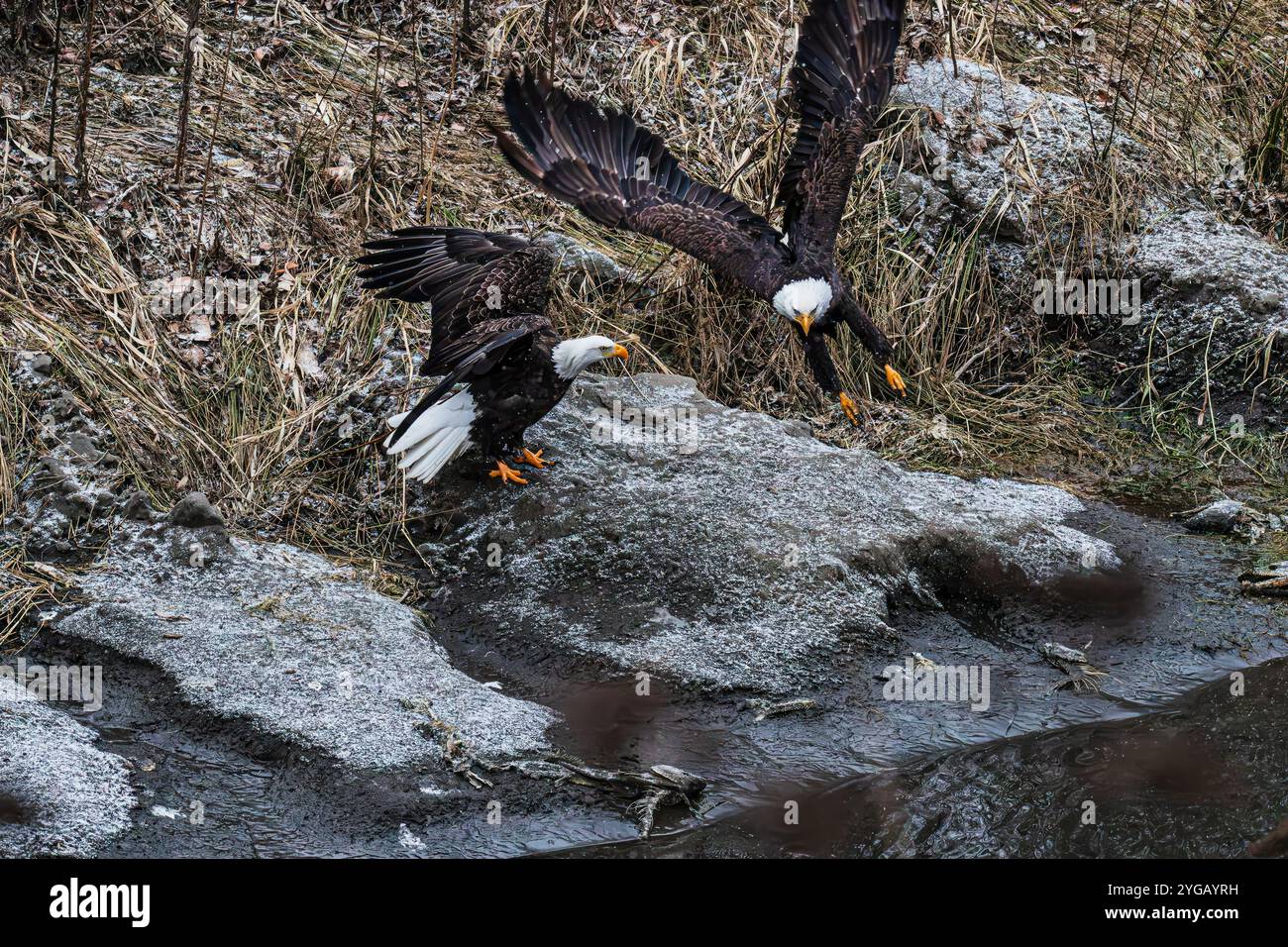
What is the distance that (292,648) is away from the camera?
4340 mm

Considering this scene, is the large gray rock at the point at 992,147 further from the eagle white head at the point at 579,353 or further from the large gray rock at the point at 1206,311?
the eagle white head at the point at 579,353

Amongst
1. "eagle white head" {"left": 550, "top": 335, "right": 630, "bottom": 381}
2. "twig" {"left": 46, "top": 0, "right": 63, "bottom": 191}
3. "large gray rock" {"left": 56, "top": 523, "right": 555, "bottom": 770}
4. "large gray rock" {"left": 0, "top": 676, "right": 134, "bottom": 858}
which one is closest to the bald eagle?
"eagle white head" {"left": 550, "top": 335, "right": 630, "bottom": 381}

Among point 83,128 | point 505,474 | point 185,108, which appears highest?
point 185,108

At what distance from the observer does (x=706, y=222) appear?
5656 mm

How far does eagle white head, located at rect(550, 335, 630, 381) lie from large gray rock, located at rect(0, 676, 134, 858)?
210 centimetres

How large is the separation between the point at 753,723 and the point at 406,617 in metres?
1.30

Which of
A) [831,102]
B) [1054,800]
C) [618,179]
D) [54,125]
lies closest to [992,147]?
[831,102]

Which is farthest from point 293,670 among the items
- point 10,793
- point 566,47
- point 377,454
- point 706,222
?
point 566,47

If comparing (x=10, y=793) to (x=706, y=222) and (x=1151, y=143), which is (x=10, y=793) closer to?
(x=706, y=222)

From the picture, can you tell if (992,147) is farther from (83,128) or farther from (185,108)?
(83,128)

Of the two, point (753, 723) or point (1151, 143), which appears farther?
point (1151, 143)

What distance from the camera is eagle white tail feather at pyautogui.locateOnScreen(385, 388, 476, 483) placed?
5105mm

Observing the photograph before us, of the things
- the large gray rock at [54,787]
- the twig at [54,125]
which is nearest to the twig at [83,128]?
the twig at [54,125]

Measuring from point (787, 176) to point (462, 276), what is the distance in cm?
161
